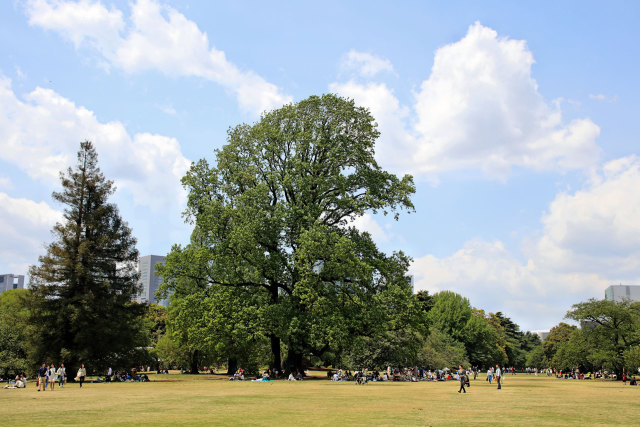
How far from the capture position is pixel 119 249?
47812mm

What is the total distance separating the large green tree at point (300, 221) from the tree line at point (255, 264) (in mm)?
111

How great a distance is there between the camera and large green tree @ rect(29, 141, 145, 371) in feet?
144

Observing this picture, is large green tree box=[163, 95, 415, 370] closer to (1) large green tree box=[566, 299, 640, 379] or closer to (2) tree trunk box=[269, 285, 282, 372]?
(2) tree trunk box=[269, 285, 282, 372]

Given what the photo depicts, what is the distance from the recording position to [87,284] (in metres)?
45.1

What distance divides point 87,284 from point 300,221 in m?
19.0

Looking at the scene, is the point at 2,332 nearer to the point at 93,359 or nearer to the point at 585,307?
the point at 93,359

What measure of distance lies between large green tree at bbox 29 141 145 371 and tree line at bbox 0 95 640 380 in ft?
0.34

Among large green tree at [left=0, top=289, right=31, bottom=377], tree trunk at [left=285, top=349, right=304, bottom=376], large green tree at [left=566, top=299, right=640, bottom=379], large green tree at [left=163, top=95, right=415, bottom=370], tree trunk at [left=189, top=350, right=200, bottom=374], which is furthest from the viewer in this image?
tree trunk at [left=189, top=350, right=200, bottom=374]

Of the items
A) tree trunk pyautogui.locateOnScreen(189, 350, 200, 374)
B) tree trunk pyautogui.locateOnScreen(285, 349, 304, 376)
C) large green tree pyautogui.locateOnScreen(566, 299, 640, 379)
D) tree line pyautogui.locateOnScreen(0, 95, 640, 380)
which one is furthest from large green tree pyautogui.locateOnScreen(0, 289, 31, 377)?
large green tree pyautogui.locateOnScreen(566, 299, 640, 379)

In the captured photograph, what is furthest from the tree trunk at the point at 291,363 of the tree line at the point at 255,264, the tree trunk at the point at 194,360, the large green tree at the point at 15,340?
the tree trunk at the point at 194,360

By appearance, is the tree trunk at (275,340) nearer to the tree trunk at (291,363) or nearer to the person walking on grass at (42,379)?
the tree trunk at (291,363)

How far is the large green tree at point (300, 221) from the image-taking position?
39781 mm

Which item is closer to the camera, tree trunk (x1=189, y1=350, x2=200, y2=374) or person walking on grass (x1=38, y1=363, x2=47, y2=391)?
person walking on grass (x1=38, y1=363, x2=47, y2=391)

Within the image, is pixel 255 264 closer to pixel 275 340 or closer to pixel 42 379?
pixel 275 340
